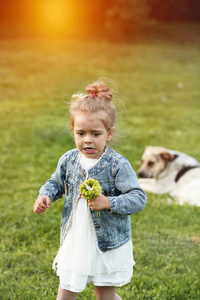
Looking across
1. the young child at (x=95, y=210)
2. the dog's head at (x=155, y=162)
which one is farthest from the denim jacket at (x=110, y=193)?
the dog's head at (x=155, y=162)

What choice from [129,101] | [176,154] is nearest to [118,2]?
[129,101]

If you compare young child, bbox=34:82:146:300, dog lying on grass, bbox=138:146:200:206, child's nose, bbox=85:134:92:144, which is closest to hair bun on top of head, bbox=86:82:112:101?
young child, bbox=34:82:146:300

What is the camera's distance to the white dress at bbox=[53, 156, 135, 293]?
2.82 metres

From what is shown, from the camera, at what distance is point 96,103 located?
2830mm

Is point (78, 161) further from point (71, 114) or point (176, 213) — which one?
point (176, 213)

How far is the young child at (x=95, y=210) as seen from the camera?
2807 millimetres

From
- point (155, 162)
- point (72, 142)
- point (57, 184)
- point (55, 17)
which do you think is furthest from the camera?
point (55, 17)

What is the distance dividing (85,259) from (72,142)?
18.9 ft

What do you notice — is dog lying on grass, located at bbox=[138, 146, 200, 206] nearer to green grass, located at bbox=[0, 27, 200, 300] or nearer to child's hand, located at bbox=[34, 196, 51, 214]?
green grass, located at bbox=[0, 27, 200, 300]

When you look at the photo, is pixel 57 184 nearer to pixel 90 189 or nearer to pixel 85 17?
pixel 90 189

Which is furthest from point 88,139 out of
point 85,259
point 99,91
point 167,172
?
point 167,172

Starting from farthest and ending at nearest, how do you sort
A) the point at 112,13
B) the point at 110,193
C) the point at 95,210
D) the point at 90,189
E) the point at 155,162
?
the point at 112,13 < the point at 155,162 < the point at 110,193 < the point at 95,210 < the point at 90,189

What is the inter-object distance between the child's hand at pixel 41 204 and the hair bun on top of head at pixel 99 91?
0.74 meters

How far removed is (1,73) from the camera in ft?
48.8
